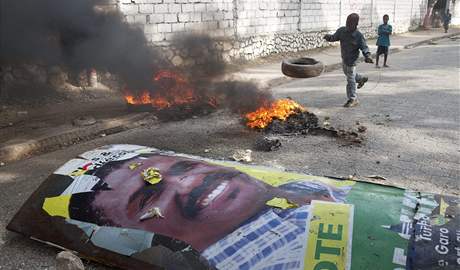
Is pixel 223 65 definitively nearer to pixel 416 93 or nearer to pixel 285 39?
pixel 285 39

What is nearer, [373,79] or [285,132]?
[285,132]

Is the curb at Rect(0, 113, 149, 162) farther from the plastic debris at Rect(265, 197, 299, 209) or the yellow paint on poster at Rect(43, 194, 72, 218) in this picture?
the plastic debris at Rect(265, 197, 299, 209)

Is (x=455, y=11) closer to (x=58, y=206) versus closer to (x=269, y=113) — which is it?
(x=269, y=113)

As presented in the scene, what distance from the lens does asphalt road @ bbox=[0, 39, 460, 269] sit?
4457 mm

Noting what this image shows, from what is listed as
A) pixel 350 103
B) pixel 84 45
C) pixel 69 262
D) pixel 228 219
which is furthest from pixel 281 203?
pixel 84 45

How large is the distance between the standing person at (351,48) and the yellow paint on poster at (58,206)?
238 inches

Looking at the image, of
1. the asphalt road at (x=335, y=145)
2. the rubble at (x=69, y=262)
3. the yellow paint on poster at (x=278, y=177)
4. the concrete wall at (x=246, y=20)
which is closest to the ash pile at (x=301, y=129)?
the asphalt road at (x=335, y=145)

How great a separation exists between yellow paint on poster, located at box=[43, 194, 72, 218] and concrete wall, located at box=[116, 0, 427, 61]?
6636 millimetres

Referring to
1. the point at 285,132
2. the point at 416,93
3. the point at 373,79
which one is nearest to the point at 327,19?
the point at 373,79

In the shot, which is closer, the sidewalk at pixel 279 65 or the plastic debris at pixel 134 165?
the plastic debris at pixel 134 165

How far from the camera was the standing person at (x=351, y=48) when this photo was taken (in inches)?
305

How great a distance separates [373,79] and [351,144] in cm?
561

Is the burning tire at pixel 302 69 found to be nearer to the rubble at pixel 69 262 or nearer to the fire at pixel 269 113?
the fire at pixel 269 113

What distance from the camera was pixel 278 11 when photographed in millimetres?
14062
